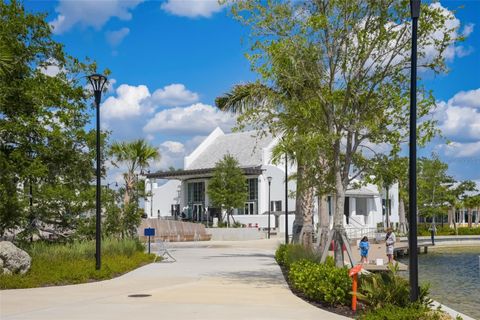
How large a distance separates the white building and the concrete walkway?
116ft

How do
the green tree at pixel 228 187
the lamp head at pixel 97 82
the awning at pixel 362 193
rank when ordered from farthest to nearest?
the awning at pixel 362 193 → the green tree at pixel 228 187 → the lamp head at pixel 97 82

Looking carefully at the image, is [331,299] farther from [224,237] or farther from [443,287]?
[224,237]

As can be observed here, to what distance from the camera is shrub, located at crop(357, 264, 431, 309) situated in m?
11.2

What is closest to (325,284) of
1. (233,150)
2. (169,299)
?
(169,299)

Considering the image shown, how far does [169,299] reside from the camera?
13.1 metres

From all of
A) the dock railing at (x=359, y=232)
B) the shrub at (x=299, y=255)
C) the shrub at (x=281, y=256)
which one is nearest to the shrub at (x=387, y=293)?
the shrub at (x=299, y=255)

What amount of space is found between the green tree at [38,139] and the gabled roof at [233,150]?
39.7 m

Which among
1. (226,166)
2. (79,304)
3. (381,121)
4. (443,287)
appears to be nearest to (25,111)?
(79,304)

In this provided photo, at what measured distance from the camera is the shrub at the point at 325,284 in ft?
39.9

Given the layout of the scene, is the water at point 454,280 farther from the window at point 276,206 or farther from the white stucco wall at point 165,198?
the white stucco wall at point 165,198

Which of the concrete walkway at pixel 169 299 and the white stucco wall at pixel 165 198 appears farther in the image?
the white stucco wall at pixel 165 198

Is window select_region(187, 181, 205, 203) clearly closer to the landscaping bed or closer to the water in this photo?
the water

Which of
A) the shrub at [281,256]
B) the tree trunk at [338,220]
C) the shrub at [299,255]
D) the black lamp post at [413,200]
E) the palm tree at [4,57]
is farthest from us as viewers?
the shrub at [281,256]

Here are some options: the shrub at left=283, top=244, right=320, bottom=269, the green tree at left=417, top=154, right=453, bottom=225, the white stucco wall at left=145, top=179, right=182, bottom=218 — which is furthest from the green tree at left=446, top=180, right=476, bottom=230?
the shrub at left=283, top=244, right=320, bottom=269
